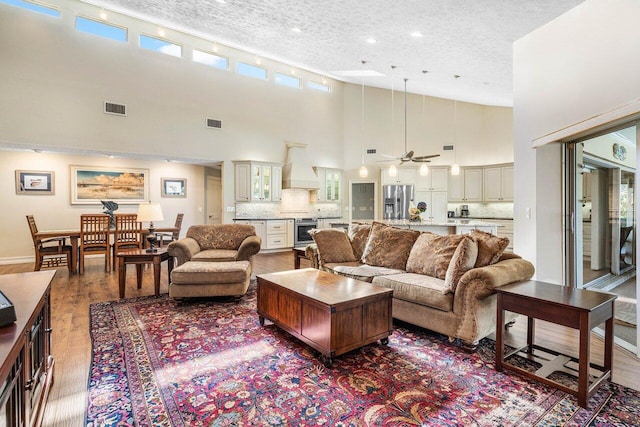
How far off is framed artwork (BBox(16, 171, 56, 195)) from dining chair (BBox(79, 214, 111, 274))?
2220 millimetres

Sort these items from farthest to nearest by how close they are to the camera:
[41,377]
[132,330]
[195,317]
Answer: [195,317]
[132,330]
[41,377]

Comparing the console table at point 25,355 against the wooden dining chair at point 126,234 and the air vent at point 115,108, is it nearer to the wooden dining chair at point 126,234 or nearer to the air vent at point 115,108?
the wooden dining chair at point 126,234

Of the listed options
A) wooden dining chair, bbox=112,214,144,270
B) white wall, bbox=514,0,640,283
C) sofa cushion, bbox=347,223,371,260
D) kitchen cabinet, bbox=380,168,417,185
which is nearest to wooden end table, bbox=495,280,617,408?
white wall, bbox=514,0,640,283

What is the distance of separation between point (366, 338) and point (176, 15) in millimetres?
6230

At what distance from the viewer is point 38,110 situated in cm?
572

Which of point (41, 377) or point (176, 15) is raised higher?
point (176, 15)

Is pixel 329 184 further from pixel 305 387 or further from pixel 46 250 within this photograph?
pixel 305 387

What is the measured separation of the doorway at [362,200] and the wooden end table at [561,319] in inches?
281

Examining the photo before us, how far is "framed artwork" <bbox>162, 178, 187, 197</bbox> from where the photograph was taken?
324 inches

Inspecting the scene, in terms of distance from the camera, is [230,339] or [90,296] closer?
[230,339]

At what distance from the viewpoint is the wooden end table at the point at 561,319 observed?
1862 mm

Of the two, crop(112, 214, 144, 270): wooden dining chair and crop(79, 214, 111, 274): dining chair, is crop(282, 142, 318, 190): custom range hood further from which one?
crop(79, 214, 111, 274): dining chair

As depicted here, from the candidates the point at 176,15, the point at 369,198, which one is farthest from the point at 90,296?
the point at 369,198

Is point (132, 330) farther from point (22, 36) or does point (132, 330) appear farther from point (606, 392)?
point (22, 36)
